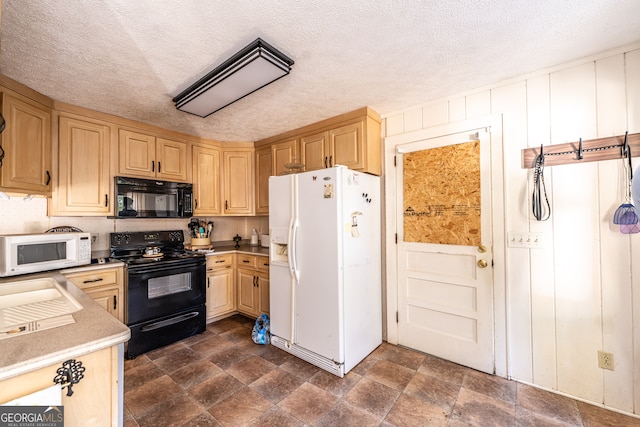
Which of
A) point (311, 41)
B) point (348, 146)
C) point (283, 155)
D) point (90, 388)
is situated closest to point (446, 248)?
point (348, 146)

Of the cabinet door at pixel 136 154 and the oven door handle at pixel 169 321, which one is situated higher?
the cabinet door at pixel 136 154

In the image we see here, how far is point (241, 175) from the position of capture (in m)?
3.66

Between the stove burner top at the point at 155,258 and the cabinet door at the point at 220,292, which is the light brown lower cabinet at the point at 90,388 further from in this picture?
the cabinet door at the point at 220,292

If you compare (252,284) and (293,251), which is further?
(252,284)

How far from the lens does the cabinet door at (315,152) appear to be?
284 cm

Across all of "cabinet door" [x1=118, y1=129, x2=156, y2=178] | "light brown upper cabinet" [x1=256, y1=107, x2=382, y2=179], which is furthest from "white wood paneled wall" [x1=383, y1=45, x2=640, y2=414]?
"cabinet door" [x1=118, y1=129, x2=156, y2=178]

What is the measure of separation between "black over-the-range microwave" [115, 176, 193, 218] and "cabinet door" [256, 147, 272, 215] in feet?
2.75

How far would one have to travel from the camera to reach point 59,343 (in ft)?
3.00

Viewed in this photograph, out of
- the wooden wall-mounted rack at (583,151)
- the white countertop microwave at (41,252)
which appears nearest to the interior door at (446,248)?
the wooden wall-mounted rack at (583,151)

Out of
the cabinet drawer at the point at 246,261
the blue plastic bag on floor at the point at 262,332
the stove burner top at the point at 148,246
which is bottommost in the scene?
the blue plastic bag on floor at the point at 262,332

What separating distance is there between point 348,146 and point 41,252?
2.70 metres

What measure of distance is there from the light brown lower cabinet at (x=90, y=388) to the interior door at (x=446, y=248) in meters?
2.29

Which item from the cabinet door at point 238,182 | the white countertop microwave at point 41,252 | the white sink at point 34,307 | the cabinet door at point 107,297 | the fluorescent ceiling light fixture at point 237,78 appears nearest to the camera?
the white sink at point 34,307

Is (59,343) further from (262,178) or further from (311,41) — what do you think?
(262,178)
